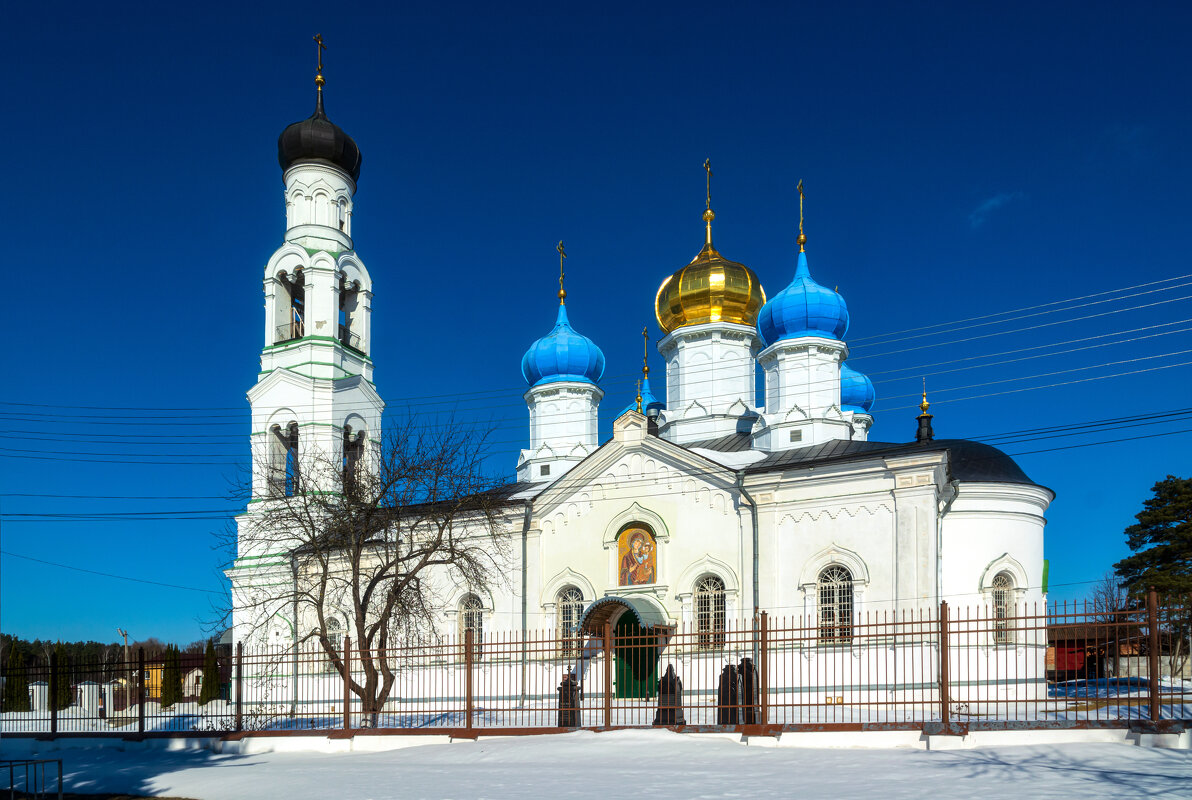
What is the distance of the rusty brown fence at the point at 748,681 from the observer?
41.3 ft

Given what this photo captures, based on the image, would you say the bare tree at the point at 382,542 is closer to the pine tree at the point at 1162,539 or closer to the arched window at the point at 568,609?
the arched window at the point at 568,609

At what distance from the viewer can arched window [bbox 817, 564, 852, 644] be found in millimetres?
20156

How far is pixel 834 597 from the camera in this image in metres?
20.3

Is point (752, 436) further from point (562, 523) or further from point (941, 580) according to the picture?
point (941, 580)

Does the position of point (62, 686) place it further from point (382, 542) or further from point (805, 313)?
point (805, 313)

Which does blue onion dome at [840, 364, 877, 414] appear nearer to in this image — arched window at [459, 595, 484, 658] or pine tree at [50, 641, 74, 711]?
arched window at [459, 595, 484, 658]

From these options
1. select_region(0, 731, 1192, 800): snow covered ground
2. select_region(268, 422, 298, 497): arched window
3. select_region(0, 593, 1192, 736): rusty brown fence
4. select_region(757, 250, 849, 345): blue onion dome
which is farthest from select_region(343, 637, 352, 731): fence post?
select_region(757, 250, 849, 345): blue onion dome

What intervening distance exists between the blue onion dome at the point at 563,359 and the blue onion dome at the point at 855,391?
810 centimetres

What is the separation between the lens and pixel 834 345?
24891mm

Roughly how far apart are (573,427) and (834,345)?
25.8 feet

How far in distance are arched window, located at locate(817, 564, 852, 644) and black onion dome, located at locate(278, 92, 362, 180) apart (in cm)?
1634

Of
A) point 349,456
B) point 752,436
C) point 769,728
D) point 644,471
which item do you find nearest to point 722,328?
point 752,436

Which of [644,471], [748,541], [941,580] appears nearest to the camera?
[941,580]

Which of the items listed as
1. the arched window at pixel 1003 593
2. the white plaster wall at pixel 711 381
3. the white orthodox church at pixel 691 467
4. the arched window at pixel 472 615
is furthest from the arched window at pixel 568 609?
the arched window at pixel 1003 593
